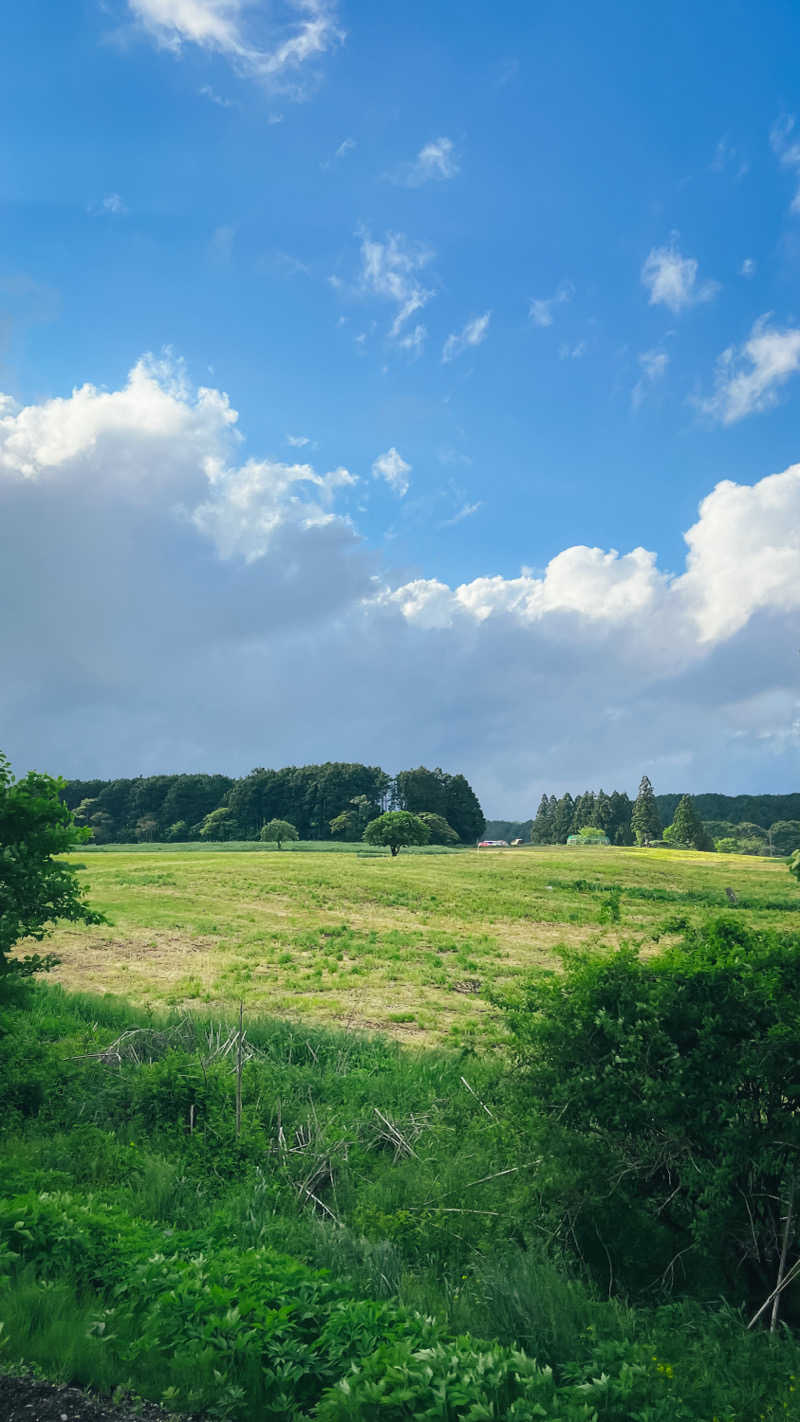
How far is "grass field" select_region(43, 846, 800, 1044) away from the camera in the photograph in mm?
16281

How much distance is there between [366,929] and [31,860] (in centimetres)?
1888

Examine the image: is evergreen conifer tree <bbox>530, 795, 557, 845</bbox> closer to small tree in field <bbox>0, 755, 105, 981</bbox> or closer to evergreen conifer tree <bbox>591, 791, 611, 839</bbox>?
evergreen conifer tree <bbox>591, 791, 611, 839</bbox>

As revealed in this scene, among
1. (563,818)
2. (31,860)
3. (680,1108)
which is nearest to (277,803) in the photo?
(563,818)

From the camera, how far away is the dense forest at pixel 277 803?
10725cm

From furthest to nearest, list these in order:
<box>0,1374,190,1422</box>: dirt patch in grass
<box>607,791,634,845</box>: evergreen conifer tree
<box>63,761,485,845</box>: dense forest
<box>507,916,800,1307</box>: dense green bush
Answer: <box>607,791,634,845</box>: evergreen conifer tree
<box>63,761,485,845</box>: dense forest
<box>507,916,800,1307</box>: dense green bush
<box>0,1374,190,1422</box>: dirt patch in grass

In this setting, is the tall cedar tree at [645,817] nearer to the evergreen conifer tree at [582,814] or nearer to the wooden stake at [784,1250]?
the evergreen conifer tree at [582,814]

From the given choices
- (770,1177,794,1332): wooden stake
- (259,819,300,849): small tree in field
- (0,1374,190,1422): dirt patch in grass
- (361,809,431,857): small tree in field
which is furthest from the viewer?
(259,819,300,849): small tree in field

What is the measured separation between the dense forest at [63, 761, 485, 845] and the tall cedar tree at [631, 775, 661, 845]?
23072mm

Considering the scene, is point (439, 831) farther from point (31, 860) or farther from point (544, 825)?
point (31, 860)

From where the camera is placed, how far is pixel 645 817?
11619 centimetres

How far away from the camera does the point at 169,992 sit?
54.3 feet

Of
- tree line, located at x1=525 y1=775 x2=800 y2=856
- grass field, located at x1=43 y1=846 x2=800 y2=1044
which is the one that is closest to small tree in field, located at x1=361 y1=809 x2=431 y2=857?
grass field, located at x1=43 y1=846 x2=800 y2=1044

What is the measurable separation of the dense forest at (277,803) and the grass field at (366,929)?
180 ft

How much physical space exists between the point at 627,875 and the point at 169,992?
38.1 metres
